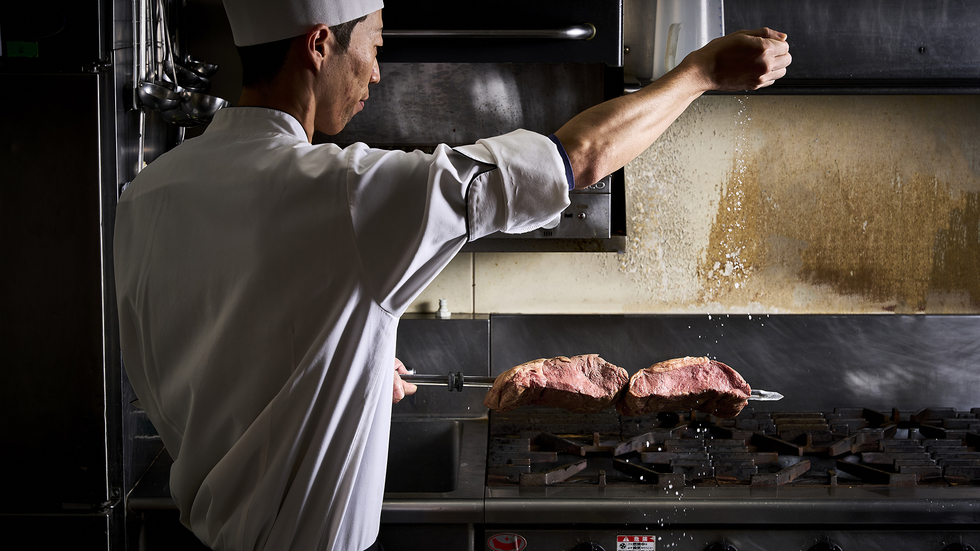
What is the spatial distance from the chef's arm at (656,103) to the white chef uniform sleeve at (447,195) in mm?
55

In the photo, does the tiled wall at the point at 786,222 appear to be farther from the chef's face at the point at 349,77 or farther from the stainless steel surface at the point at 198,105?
the chef's face at the point at 349,77

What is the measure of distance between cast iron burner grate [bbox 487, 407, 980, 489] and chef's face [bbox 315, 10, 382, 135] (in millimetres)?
1043

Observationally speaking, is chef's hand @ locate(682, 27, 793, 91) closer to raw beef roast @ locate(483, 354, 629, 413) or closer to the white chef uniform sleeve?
the white chef uniform sleeve

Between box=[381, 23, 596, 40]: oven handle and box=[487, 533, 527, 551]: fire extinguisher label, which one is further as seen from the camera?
box=[381, 23, 596, 40]: oven handle

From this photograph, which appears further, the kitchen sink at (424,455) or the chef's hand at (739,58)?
the kitchen sink at (424,455)

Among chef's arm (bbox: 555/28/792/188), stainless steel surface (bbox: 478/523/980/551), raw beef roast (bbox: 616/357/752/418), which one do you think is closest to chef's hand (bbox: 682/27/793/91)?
chef's arm (bbox: 555/28/792/188)

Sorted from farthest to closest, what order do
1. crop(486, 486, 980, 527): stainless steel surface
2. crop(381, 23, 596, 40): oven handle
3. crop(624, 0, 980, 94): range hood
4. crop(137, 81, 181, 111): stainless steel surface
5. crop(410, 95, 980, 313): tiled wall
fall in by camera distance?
crop(410, 95, 980, 313): tiled wall < crop(624, 0, 980, 94): range hood < crop(381, 23, 596, 40): oven handle < crop(137, 81, 181, 111): stainless steel surface < crop(486, 486, 980, 527): stainless steel surface

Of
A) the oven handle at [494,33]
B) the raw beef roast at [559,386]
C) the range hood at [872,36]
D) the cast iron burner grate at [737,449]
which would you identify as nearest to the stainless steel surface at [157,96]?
the oven handle at [494,33]

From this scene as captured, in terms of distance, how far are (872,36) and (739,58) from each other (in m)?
1.34

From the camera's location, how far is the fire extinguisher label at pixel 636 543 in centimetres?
162

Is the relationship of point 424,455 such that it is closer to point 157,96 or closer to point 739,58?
point 157,96

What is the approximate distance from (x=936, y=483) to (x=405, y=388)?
134 centimetres

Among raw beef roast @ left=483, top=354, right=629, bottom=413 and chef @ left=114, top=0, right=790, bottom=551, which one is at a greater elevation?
chef @ left=114, top=0, right=790, bottom=551

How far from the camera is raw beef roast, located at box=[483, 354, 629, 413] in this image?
176cm
